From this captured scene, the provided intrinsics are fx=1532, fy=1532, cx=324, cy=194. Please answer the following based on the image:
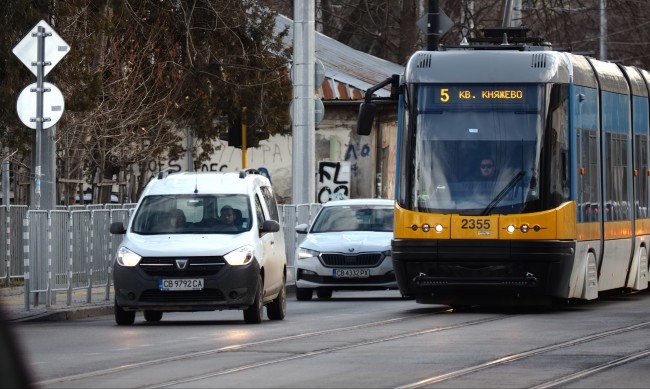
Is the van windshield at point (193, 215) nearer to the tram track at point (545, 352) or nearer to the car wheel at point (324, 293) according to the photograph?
the tram track at point (545, 352)

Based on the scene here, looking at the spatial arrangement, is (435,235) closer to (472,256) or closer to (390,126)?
(472,256)

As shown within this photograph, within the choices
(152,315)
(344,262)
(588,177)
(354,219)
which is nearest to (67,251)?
(152,315)

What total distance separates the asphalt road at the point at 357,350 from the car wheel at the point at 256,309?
0.18m

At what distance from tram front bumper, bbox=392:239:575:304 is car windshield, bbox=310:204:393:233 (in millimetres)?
6097

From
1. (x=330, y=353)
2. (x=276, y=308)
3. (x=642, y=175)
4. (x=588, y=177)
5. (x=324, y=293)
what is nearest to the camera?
(x=330, y=353)

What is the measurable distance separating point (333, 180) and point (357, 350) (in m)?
31.9

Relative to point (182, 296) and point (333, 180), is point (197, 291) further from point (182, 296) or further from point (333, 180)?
point (333, 180)

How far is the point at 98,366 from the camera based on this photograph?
11.0 m

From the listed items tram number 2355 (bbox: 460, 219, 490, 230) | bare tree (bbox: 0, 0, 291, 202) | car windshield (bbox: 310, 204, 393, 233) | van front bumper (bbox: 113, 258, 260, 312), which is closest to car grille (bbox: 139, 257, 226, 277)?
van front bumper (bbox: 113, 258, 260, 312)

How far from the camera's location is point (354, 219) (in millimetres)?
24469

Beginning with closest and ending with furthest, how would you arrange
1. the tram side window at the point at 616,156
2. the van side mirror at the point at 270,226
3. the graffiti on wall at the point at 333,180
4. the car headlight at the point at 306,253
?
the van side mirror at the point at 270,226 < the tram side window at the point at 616,156 < the car headlight at the point at 306,253 < the graffiti on wall at the point at 333,180

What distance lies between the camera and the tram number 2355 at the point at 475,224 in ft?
58.0

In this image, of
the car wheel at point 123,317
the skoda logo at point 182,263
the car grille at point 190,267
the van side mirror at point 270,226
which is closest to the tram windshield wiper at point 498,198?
the van side mirror at point 270,226

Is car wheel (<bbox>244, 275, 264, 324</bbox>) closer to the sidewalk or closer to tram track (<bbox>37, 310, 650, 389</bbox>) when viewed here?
tram track (<bbox>37, 310, 650, 389</bbox>)
